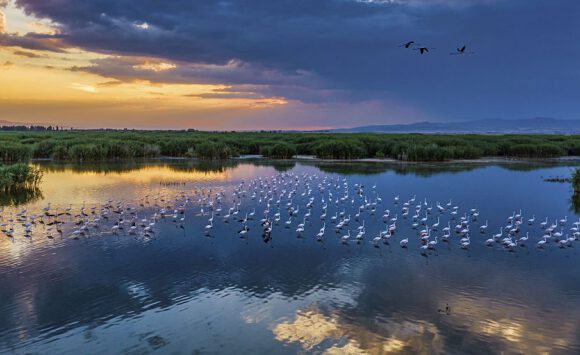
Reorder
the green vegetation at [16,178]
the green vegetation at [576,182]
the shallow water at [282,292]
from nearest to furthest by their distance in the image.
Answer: the shallow water at [282,292]
the green vegetation at [16,178]
the green vegetation at [576,182]

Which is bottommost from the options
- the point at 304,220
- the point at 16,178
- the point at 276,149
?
the point at 304,220

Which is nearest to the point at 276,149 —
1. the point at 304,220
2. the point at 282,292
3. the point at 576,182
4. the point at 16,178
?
the point at 16,178

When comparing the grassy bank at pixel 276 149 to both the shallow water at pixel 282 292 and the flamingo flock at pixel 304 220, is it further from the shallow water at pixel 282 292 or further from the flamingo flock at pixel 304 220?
the shallow water at pixel 282 292

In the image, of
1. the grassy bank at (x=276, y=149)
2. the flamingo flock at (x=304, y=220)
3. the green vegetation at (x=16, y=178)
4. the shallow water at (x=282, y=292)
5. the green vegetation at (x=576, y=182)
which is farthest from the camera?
the grassy bank at (x=276, y=149)

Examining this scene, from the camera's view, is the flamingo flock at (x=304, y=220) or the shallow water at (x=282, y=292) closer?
the shallow water at (x=282, y=292)

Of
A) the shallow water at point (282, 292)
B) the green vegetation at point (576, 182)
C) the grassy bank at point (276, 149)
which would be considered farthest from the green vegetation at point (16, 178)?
the green vegetation at point (576, 182)

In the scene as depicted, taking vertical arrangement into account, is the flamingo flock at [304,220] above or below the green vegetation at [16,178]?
below

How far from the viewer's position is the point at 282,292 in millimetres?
15555

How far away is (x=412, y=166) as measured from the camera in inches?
2194

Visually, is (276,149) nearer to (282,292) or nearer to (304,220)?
(304,220)

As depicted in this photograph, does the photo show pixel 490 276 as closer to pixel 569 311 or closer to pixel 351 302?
pixel 569 311

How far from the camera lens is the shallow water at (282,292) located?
487 inches

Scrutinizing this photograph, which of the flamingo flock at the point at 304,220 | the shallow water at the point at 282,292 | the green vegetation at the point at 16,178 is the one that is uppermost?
the green vegetation at the point at 16,178

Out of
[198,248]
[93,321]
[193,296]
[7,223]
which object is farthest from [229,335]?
[7,223]
